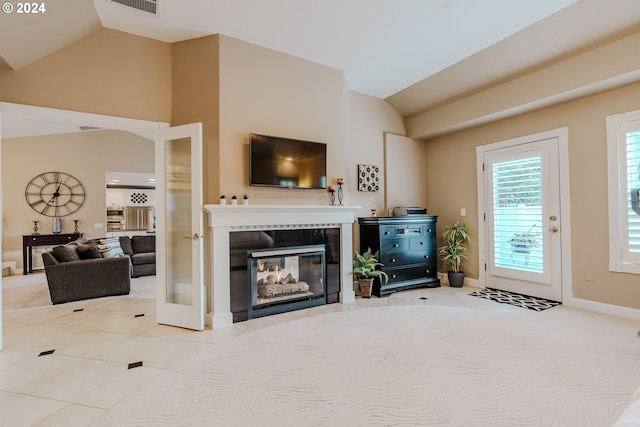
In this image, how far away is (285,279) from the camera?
12.7 feet

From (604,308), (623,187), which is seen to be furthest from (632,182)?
(604,308)

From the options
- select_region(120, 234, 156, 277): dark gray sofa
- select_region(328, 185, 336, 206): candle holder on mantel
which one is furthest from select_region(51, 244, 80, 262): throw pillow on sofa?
select_region(328, 185, 336, 206): candle holder on mantel

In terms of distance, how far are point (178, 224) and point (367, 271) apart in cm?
254

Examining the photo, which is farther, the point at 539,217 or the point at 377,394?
the point at 539,217

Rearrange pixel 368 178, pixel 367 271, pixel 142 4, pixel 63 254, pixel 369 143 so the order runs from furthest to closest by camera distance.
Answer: pixel 369 143, pixel 368 178, pixel 63 254, pixel 367 271, pixel 142 4

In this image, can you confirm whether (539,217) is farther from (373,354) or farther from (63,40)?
(63,40)

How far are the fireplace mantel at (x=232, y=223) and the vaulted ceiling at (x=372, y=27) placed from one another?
1965mm

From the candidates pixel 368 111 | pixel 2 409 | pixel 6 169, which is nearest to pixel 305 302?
pixel 2 409

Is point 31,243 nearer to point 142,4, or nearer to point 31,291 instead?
point 31,291

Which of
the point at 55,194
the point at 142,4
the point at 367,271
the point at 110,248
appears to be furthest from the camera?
the point at 55,194

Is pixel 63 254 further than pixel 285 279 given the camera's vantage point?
Yes

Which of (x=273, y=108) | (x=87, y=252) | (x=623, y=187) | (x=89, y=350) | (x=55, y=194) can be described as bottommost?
(x=89, y=350)

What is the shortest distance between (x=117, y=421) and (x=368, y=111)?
4.84 metres

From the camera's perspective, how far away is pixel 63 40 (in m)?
3.04
